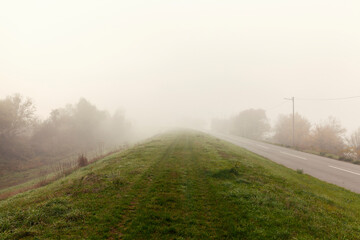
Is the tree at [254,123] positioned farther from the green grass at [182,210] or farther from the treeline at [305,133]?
the green grass at [182,210]

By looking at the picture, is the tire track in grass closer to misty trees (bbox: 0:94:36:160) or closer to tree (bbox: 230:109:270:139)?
misty trees (bbox: 0:94:36:160)

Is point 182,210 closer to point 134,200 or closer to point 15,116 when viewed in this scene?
point 134,200

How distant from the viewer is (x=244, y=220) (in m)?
5.78

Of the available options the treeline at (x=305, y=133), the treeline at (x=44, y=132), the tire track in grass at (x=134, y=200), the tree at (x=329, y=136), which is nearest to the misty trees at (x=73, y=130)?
the treeline at (x=44, y=132)

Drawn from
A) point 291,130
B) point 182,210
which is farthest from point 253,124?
point 182,210

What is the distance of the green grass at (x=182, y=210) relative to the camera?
5.07 m

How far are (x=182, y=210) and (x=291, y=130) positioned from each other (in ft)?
209

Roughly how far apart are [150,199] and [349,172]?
64.4ft

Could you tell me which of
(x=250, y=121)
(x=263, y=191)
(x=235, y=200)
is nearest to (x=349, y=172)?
(x=263, y=191)

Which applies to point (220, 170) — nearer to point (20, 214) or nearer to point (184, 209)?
point (184, 209)

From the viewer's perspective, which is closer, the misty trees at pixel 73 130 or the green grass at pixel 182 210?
the green grass at pixel 182 210

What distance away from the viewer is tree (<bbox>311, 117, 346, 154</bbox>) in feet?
134

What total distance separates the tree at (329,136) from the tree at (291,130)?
9.03ft

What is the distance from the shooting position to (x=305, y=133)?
50375 millimetres
